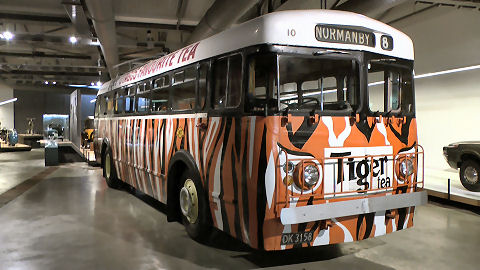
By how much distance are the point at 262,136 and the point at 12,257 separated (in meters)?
3.45

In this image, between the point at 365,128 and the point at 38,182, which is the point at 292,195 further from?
the point at 38,182

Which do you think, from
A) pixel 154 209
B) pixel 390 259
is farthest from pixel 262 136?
pixel 154 209

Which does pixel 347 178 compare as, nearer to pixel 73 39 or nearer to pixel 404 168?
pixel 404 168

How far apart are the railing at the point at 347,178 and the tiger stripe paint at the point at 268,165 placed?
0.12 ft

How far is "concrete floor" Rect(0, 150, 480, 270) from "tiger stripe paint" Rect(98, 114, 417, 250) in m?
0.51

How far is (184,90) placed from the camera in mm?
5402

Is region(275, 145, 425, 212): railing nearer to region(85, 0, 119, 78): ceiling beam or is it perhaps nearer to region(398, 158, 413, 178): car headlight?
region(398, 158, 413, 178): car headlight

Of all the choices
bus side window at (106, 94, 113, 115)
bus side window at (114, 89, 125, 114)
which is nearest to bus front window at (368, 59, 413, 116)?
bus side window at (114, 89, 125, 114)

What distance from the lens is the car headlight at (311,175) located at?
3.82 m

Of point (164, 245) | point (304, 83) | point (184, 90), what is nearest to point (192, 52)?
point (184, 90)

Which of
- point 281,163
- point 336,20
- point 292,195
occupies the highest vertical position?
point 336,20

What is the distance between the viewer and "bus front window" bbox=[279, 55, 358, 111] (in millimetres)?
4008

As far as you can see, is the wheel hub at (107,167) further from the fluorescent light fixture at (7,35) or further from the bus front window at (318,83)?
the bus front window at (318,83)

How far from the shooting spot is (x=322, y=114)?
13.0 feet
